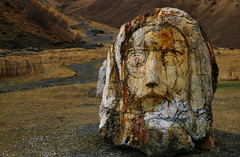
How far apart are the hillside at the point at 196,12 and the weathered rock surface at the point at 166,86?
31.2 metres

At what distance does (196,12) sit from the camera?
5094 centimetres

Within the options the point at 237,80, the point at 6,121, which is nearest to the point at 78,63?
the point at 237,80

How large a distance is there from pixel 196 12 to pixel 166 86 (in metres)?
47.3

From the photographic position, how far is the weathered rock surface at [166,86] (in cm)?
645

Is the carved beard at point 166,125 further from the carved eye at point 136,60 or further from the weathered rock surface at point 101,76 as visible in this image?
the weathered rock surface at point 101,76

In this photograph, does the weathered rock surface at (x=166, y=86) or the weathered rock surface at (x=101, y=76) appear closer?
the weathered rock surface at (x=166, y=86)

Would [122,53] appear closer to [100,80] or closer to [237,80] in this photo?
[100,80]

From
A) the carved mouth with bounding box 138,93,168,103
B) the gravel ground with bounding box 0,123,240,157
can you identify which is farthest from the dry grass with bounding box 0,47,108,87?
the carved mouth with bounding box 138,93,168,103

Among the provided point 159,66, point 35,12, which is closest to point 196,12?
point 35,12

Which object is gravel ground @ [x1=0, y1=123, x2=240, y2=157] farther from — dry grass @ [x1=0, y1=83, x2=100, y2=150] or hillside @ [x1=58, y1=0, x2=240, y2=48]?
hillside @ [x1=58, y1=0, x2=240, y2=48]

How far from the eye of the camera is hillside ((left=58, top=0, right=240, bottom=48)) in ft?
172

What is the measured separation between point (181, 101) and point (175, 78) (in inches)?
20.7

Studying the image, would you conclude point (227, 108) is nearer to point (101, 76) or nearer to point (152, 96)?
point (101, 76)

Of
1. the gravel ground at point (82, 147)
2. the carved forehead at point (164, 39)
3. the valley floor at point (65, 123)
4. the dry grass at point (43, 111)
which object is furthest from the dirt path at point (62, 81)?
the carved forehead at point (164, 39)
